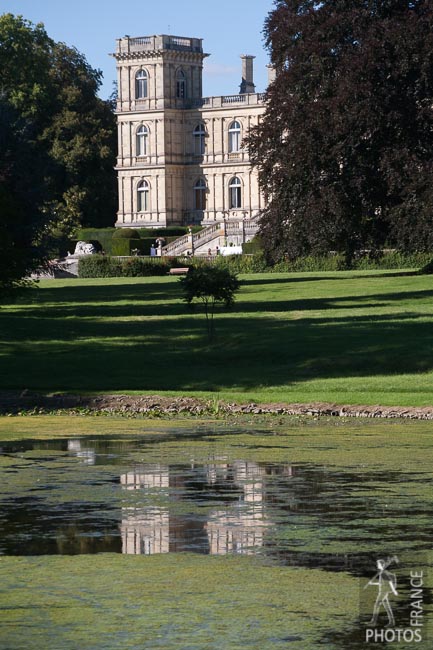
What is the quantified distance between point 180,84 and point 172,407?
9629cm

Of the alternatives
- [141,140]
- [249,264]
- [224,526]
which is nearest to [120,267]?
[249,264]

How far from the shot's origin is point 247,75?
121 metres

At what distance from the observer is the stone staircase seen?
99.4 m

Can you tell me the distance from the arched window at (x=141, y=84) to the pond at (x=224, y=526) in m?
100.0

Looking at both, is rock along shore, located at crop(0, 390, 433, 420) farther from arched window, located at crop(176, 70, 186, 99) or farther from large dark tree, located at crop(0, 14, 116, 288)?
arched window, located at crop(176, 70, 186, 99)

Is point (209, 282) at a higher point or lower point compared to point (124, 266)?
higher

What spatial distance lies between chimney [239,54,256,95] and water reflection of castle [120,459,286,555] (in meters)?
106

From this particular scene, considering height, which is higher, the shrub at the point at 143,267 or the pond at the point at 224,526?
the shrub at the point at 143,267

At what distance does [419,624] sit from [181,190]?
360 ft

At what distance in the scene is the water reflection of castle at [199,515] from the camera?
439 inches

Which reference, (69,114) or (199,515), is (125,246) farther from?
(199,515)

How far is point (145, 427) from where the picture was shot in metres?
20.0

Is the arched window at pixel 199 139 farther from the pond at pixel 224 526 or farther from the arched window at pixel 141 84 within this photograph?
the pond at pixel 224 526

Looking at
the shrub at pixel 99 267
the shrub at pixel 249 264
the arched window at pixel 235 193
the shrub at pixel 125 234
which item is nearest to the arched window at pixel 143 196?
the arched window at pixel 235 193
